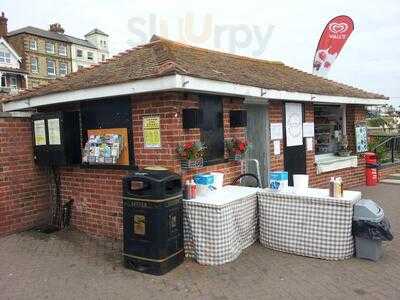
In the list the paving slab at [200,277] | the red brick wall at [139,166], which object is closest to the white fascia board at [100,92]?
the red brick wall at [139,166]

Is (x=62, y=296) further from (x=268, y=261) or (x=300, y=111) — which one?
(x=300, y=111)

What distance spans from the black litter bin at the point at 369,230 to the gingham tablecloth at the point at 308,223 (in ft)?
0.31

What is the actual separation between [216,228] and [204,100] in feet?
6.92

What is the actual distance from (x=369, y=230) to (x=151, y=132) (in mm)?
3235

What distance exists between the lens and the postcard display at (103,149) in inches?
246

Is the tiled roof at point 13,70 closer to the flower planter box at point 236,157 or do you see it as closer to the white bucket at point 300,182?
the flower planter box at point 236,157

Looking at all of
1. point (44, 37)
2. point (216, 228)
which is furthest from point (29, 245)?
point (44, 37)

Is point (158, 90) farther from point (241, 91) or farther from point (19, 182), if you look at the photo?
point (19, 182)

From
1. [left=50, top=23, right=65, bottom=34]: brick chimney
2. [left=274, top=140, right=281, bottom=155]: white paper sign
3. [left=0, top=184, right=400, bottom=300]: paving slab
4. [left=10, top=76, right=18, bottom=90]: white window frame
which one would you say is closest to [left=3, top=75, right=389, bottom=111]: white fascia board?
[left=274, top=140, right=281, bottom=155]: white paper sign

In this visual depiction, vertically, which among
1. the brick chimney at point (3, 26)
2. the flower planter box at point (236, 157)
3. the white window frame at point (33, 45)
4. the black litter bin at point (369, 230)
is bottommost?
the black litter bin at point (369, 230)

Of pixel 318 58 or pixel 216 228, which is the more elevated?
pixel 318 58

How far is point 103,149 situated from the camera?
634cm

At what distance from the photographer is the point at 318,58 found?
1320 centimetres

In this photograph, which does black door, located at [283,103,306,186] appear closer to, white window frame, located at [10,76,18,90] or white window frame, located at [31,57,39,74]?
white window frame, located at [10,76,18,90]
